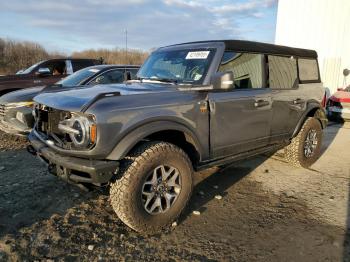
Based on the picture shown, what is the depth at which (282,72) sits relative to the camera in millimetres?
4910

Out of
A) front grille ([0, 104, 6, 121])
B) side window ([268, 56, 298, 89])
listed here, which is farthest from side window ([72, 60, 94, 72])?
side window ([268, 56, 298, 89])

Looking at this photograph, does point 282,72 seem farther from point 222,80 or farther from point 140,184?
point 140,184

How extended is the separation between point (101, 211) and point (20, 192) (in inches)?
47.0

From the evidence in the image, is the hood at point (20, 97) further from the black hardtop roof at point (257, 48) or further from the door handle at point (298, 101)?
the door handle at point (298, 101)

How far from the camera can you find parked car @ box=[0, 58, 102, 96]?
8027 mm

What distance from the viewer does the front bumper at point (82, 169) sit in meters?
2.86

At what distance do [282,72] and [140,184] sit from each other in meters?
3.03

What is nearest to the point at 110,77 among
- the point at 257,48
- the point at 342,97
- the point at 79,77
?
the point at 79,77

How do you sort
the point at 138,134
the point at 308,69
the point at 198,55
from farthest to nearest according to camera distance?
the point at 308,69 → the point at 198,55 → the point at 138,134

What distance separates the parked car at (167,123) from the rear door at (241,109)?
14mm

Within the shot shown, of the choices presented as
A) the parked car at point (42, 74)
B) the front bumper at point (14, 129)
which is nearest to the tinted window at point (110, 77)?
the front bumper at point (14, 129)

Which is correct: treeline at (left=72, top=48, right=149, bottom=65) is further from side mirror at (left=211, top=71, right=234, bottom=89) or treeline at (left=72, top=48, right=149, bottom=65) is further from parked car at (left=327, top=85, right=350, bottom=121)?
side mirror at (left=211, top=71, right=234, bottom=89)

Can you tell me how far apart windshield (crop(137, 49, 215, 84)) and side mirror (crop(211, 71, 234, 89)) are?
19cm

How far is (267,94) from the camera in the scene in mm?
4488
